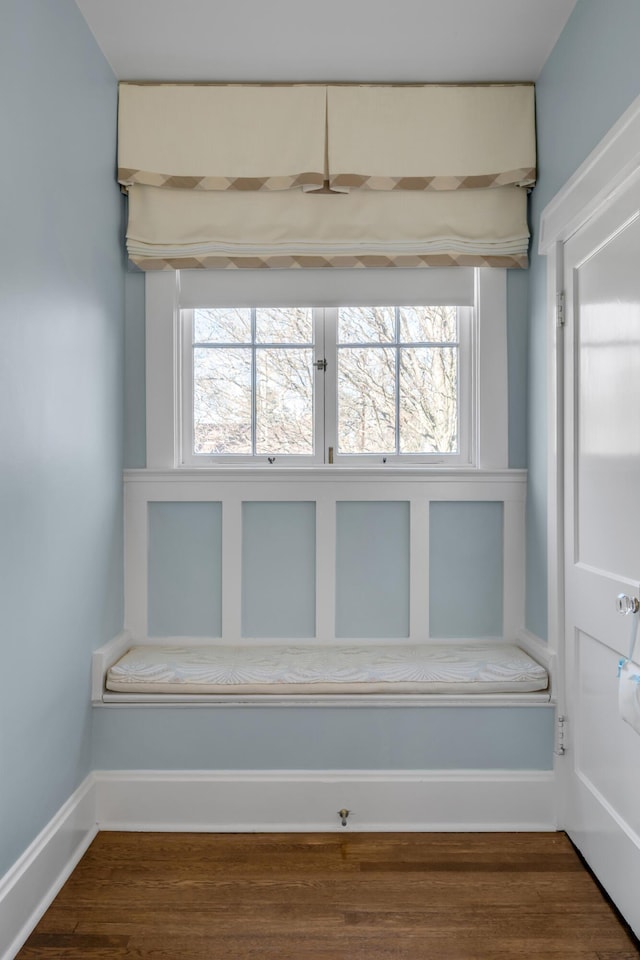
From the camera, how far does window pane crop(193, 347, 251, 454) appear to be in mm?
2520

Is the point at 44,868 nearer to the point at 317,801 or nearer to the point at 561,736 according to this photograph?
the point at 317,801

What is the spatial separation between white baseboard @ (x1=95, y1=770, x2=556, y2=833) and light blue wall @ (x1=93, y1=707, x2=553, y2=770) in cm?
4

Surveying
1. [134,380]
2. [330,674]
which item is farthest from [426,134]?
[330,674]

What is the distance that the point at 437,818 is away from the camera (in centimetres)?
210

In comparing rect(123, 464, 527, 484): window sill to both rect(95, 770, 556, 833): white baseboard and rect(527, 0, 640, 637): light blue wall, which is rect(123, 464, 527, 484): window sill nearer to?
rect(527, 0, 640, 637): light blue wall

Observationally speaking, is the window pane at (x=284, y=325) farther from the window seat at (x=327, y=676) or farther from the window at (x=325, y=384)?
the window seat at (x=327, y=676)

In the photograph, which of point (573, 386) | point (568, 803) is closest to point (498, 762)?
point (568, 803)

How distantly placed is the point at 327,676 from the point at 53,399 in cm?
121

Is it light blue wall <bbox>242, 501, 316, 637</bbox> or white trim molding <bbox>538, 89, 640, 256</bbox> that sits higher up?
white trim molding <bbox>538, 89, 640, 256</bbox>

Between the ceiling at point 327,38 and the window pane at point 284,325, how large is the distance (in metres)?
0.81

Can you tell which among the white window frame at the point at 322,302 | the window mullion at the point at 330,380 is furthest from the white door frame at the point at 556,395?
the window mullion at the point at 330,380

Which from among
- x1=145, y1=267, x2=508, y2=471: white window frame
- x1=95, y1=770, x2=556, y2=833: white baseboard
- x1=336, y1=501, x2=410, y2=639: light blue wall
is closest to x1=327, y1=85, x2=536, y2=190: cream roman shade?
x1=145, y1=267, x2=508, y2=471: white window frame

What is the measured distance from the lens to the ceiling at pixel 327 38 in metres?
2.00

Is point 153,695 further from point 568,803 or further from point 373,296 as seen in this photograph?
point 373,296
